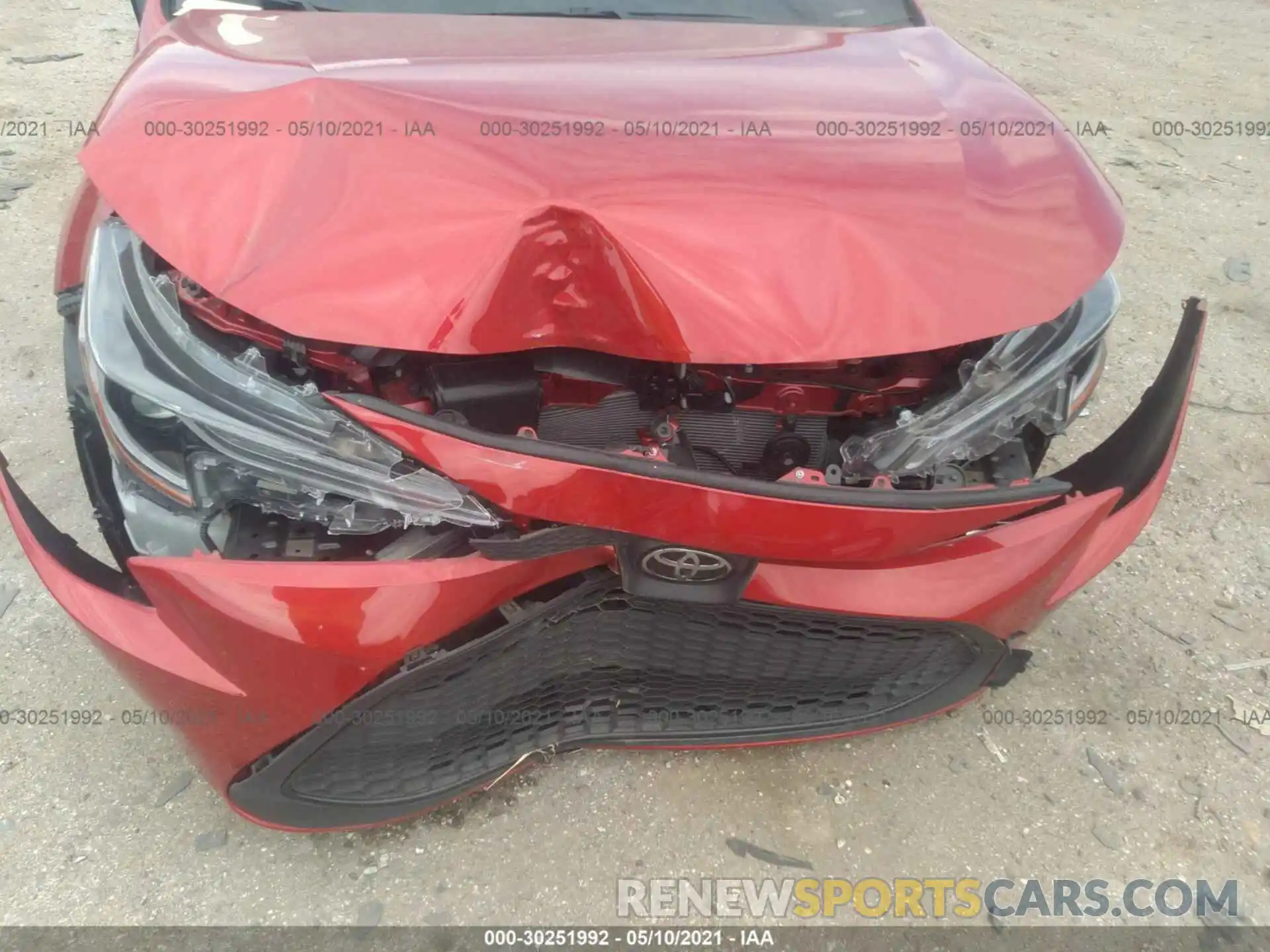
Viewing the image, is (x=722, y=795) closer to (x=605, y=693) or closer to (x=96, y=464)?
(x=605, y=693)

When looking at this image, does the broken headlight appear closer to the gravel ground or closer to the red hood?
the red hood

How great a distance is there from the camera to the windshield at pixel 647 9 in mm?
1896

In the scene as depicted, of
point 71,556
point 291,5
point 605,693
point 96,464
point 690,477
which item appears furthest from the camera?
point 291,5

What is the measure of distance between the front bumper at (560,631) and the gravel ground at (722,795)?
14cm

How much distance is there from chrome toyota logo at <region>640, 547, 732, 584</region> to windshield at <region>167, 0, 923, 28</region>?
51.5 inches

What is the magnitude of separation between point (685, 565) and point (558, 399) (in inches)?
17.1

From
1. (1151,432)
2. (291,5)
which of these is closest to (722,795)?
(1151,432)

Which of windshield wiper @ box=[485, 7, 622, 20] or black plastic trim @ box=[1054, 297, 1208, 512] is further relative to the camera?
windshield wiper @ box=[485, 7, 622, 20]

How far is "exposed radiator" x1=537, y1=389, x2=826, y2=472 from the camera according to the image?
1.55 m

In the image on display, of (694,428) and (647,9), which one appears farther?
(647,9)

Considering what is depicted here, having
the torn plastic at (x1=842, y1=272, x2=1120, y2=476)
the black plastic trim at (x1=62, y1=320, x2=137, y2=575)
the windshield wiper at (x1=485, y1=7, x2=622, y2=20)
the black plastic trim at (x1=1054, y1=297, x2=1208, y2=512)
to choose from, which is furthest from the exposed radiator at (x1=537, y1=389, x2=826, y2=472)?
the windshield wiper at (x1=485, y1=7, x2=622, y2=20)

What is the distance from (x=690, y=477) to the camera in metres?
1.16

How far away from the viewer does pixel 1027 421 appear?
1587 millimetres

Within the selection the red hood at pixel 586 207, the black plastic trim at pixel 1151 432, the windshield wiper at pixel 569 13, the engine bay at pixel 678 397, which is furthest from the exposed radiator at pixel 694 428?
the windshield wiper at pixel 569 13
